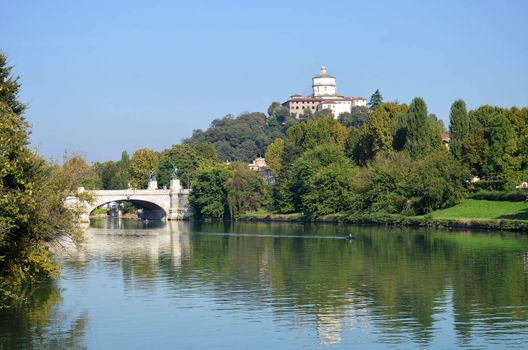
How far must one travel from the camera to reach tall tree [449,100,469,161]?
3578 inches

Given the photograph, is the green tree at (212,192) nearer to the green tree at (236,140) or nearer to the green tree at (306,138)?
the green tree at (306,138)

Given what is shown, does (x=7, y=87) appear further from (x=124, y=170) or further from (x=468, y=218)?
(x=124, y=170)

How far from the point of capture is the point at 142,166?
141 m

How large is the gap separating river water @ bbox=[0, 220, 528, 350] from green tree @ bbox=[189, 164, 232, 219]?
4861cm

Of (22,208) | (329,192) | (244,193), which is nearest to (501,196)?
(329,192)

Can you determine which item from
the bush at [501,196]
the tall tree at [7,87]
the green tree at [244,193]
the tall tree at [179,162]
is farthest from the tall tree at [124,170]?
the tall tree at [7,87]

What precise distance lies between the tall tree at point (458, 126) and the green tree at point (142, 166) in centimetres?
5796

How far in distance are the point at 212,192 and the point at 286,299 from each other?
75.6m

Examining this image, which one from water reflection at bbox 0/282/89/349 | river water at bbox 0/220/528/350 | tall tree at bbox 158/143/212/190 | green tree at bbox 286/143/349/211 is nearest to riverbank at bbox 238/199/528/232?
green tree at bbox 286/143/349/211

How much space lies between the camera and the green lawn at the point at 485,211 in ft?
240

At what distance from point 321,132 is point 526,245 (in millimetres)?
53729

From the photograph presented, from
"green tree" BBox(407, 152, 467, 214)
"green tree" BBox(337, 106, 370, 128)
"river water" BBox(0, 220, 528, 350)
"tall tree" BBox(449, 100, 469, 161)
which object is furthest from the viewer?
"green tree" BBox(337, 106, 370, 128)

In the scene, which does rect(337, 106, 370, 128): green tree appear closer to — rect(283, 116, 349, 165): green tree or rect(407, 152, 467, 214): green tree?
rect(283, 116, 349, 165): green tree

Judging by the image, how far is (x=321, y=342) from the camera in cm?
2788
